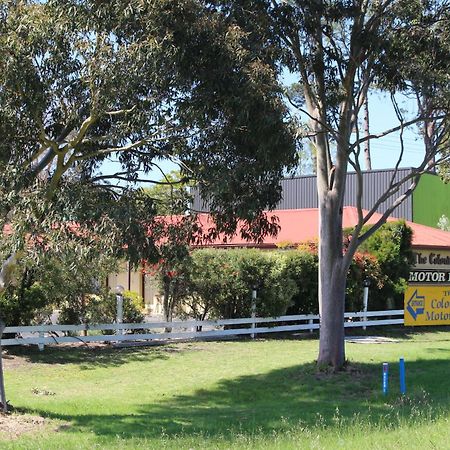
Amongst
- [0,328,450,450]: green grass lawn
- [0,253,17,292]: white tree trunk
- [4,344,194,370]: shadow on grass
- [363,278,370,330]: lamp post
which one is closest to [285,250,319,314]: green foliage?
[363,278,370,330]: lamp post

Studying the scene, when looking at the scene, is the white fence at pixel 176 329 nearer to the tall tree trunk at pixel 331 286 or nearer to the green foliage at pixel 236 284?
the green foliage at pixel 236 284

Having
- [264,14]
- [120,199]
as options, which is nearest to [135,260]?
[120,199]

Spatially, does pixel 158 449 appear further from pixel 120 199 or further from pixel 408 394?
pixel 408 394

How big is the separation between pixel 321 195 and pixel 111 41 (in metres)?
7.17

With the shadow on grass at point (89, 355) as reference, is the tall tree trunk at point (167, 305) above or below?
above

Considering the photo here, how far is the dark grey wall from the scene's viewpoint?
33.9 metres

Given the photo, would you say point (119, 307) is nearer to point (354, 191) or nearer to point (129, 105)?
point (129, 105)

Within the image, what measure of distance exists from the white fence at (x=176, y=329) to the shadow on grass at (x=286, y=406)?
500 centimetres

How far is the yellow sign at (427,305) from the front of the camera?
2669 centimetres

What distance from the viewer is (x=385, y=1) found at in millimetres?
14836

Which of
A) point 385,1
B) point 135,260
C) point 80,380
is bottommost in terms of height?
point 80,380

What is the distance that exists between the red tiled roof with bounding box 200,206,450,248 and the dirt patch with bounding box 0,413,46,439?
665 inches

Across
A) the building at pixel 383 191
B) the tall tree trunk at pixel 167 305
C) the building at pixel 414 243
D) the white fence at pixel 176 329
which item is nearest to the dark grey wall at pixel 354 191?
the building at pixel 383 191

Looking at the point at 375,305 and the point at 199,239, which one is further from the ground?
the point at 199,239
